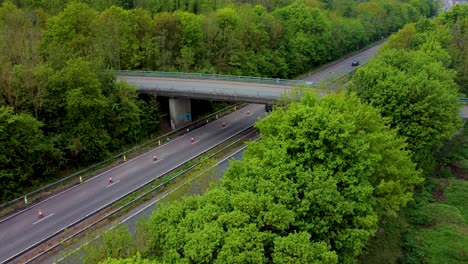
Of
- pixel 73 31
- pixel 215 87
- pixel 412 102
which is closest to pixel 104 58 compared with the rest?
pixel 73 31

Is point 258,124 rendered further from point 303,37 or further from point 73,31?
point 303,37

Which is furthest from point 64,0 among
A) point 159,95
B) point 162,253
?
point 162,253

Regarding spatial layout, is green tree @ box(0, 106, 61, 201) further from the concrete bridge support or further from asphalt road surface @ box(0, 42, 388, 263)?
the concrete bridge support

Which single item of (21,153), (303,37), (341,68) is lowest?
(341,68)

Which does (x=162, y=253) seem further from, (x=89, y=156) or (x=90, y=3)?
(x=90, y=3)

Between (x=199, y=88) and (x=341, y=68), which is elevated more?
(x=199, y=88)
